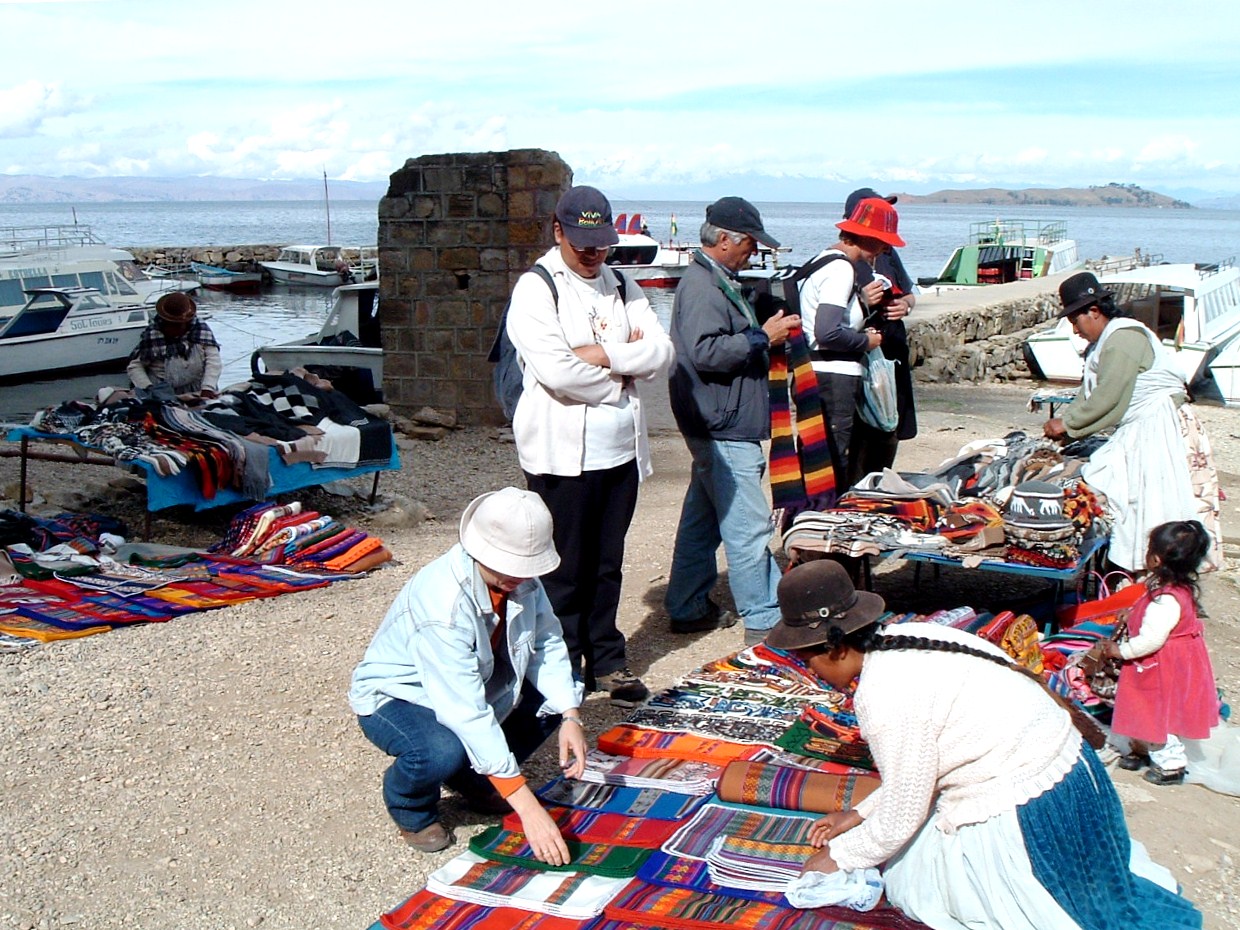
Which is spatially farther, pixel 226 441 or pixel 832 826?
pixel 226 441

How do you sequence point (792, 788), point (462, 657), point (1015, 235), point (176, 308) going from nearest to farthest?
point (462, 657) < point (792, 788) < point (176, 308) < point (1015, 235)

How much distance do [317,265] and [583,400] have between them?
149 ft

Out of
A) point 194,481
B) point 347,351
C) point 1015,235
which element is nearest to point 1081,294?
point 194,481

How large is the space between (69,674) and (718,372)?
2942 mm

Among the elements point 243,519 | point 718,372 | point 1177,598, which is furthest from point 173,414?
point 1177,598

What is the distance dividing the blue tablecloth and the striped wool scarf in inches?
132

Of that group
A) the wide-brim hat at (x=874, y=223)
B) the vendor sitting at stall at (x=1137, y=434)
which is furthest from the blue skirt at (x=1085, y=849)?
the wide-brim hat at (x=874, y=223)

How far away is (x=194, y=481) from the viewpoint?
697 centimetres

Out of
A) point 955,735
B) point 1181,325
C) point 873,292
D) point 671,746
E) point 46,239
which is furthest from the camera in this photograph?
point 46,239

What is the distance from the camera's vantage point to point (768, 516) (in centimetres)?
510

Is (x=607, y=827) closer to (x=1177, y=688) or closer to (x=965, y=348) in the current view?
(x=1177, y=688)

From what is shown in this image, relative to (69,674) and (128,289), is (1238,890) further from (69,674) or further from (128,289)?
(128,289)

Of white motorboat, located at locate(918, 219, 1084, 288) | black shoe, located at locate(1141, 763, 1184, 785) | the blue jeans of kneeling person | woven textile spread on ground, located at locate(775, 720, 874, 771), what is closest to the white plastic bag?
black shoe, located at locate(1141, 763, 1184, 785)

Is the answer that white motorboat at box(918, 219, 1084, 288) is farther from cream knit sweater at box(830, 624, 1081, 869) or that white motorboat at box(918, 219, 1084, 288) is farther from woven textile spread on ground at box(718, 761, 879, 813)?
cream knit sweater at box(830, 624, 1081, 869)
